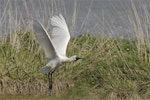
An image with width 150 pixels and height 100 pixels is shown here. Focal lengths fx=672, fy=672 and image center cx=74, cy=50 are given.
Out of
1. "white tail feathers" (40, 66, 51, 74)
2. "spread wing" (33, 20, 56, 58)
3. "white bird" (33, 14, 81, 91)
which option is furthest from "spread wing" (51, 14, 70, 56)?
"white tail feathers" (40, 66, 51, 74)

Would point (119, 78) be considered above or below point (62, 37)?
below

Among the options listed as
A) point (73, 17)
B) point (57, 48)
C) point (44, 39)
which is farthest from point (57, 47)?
point (73, 17)

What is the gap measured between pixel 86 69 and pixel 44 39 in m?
1.49

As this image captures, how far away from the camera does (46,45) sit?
30.3ft

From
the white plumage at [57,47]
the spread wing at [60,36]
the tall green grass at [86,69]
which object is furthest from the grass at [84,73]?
the spread wing at [60,36]

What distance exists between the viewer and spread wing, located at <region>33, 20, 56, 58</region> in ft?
29.0

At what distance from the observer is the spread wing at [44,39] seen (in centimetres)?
884

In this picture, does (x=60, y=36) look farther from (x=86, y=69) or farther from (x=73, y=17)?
(x=73, y=17)

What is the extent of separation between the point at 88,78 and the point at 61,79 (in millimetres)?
432

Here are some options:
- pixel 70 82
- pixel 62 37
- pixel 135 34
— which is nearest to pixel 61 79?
pixel 70 82

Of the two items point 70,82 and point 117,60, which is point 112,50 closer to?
point 117,60

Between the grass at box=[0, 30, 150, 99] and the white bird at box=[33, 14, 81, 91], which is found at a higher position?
the white bird at box=[33, 14, 81, 91]

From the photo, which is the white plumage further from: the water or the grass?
the water

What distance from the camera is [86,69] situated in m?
10.4
